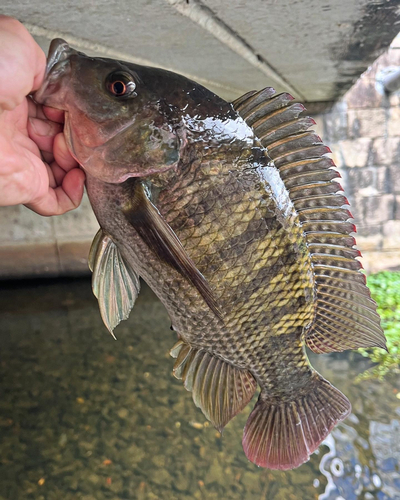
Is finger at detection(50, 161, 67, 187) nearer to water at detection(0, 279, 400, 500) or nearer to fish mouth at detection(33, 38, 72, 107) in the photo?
fish mouth at detection(33, 38, 72, 107)

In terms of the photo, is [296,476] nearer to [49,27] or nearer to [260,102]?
[260,102]

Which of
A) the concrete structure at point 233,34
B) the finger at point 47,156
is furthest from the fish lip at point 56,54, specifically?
the concrete structure at point 233,34

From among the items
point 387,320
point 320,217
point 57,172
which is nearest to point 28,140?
point 57,172

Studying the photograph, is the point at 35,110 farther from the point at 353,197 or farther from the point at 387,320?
the point at 353,197

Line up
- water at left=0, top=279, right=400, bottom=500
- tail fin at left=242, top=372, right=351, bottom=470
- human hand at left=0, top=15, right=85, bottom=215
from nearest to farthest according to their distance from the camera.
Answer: human hand at left=0, top=15, right=85, bottom=215 → tail fin at left=242, top=372, right=351, bottom=470 → water at left=0, top=279, right=400, bottom=500

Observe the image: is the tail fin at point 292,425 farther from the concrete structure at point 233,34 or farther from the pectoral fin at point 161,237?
the concrete structure at point 233,34

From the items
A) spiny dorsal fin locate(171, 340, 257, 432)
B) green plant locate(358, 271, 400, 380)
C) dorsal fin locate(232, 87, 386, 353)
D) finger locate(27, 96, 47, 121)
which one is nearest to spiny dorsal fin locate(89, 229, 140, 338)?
spiny dorsal fin locate(171, 340, 257, 432)

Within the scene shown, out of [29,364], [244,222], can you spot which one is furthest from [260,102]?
[29,364]
